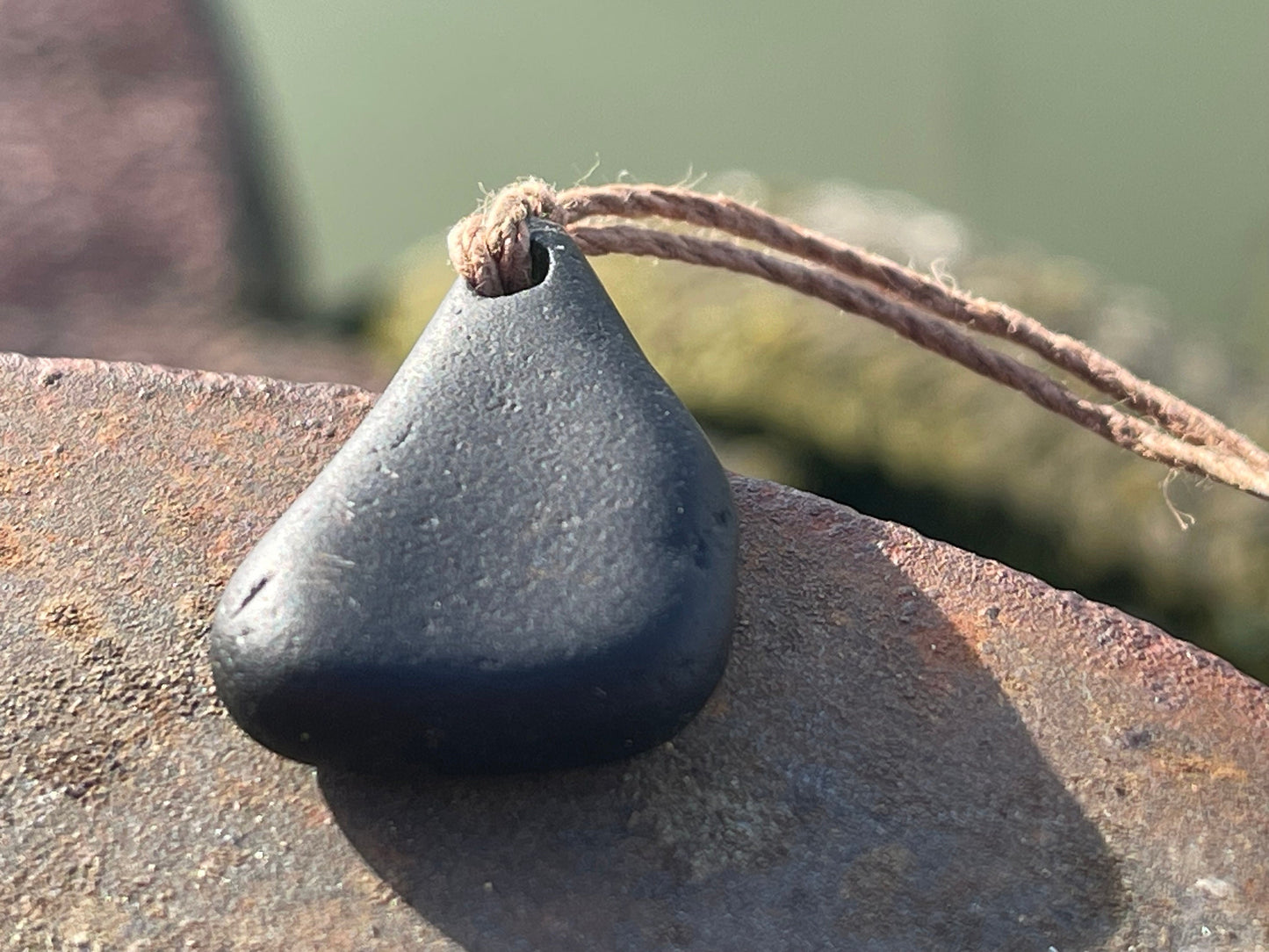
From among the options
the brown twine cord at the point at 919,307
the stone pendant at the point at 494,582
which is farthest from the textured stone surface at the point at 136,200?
the stone pendant at the point at 494,582

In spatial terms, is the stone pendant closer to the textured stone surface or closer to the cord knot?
the cord knot

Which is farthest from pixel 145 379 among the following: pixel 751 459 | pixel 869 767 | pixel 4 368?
pixel 751 459

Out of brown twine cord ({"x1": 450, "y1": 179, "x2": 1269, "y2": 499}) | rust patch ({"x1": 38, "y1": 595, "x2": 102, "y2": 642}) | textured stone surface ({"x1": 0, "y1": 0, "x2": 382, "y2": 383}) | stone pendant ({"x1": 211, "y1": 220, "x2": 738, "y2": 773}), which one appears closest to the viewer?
stone pendant ({"x1": 211, "y1": 220, "x2": 738, "y2": 773})

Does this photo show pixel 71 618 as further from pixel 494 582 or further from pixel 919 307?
pixel 919 307

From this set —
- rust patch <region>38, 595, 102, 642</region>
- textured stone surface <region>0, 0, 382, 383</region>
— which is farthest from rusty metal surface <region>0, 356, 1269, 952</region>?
textured stone surface <region>0, 0, 382, 383</region>

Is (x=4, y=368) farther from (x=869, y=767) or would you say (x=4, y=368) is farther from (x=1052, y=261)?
(x=1052, y=261)
